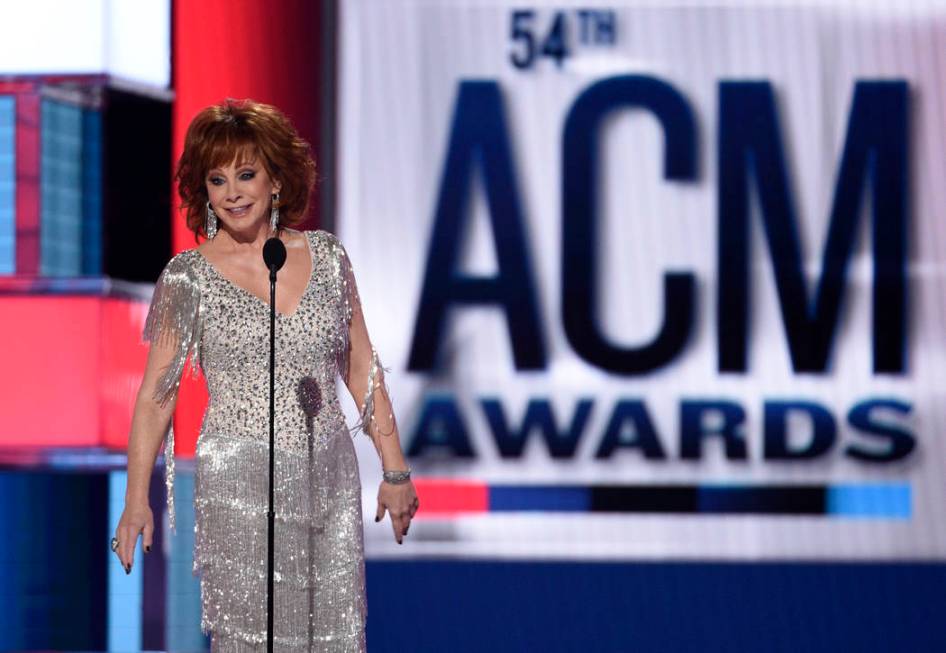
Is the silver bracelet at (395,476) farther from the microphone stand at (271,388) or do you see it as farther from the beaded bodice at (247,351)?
the microphone stand at (271,388)

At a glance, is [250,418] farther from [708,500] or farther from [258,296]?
[708,500]

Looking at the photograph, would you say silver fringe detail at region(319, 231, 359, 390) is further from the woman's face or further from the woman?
the woman's face

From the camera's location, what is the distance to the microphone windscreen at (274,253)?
2467 millimetres

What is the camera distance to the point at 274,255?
2.47 meters

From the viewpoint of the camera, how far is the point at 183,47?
4.76m

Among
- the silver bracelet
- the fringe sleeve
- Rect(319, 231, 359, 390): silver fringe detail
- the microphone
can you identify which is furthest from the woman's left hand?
the microphone

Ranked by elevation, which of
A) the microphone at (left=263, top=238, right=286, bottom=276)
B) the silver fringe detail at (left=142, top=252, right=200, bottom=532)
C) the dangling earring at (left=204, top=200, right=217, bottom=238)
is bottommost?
the silver fringe detail at (left=142, top=252, right=200, bottom=532)

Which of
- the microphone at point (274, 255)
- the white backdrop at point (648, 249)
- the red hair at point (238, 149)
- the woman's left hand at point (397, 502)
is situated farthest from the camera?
the white backdrop at point (648, 249)

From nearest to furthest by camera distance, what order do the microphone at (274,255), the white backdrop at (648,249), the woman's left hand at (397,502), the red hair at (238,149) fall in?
the microphone at (274,255) → the red hair at (238,149) → the woman's left hand at (397,502) → the white backdrop at (648,249)

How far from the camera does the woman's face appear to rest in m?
2.60

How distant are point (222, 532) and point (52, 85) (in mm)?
2426

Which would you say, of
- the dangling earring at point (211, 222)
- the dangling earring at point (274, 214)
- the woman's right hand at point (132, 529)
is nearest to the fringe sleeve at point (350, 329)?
the dangling earring at point (274, 214)

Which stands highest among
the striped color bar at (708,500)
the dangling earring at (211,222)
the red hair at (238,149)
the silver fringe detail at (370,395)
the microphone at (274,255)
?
the red hair at (238,149)

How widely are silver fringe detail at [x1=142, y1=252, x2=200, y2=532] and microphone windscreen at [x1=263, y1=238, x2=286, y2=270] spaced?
206 millimetres
